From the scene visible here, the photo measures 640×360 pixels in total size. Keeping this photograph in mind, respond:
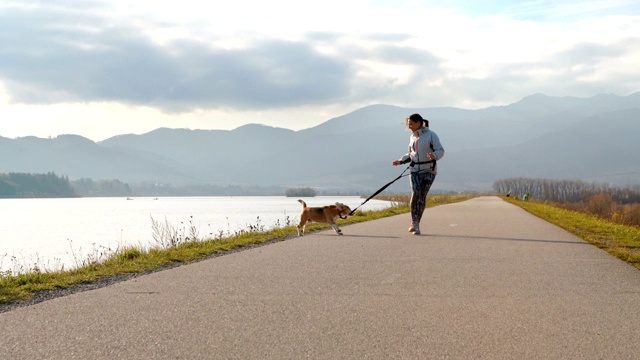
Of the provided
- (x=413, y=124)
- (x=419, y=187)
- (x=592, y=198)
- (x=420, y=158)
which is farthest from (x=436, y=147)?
(x=592, y=198)

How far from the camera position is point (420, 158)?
48.4 feet

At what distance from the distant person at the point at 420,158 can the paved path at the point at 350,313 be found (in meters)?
4.55

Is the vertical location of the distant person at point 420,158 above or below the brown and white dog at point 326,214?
above

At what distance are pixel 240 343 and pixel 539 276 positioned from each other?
5.01 meters

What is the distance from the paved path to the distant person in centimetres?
455

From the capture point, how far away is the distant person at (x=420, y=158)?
1454cm

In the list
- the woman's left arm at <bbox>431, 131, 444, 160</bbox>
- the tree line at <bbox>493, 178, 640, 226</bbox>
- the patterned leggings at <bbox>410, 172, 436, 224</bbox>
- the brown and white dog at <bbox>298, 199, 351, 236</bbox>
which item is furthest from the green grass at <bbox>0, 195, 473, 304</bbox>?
the tree line at <bbox>493, 178, 640, 226</bbox>

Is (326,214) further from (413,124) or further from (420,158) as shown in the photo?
(413,124)

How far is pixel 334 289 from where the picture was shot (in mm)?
7469

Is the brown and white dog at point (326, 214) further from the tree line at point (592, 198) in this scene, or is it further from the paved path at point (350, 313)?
the tree line at point (592, 198)

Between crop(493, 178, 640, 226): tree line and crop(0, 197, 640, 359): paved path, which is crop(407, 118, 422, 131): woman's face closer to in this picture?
crop(0, 197, 640, 359): paved path

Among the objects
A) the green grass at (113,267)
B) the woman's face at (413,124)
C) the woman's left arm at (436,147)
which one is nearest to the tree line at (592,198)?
the woman's left arm at (436,147)

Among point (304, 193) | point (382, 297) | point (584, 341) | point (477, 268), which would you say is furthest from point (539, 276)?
point (304, 193)

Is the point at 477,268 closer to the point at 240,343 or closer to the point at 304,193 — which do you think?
the point at 240,343
